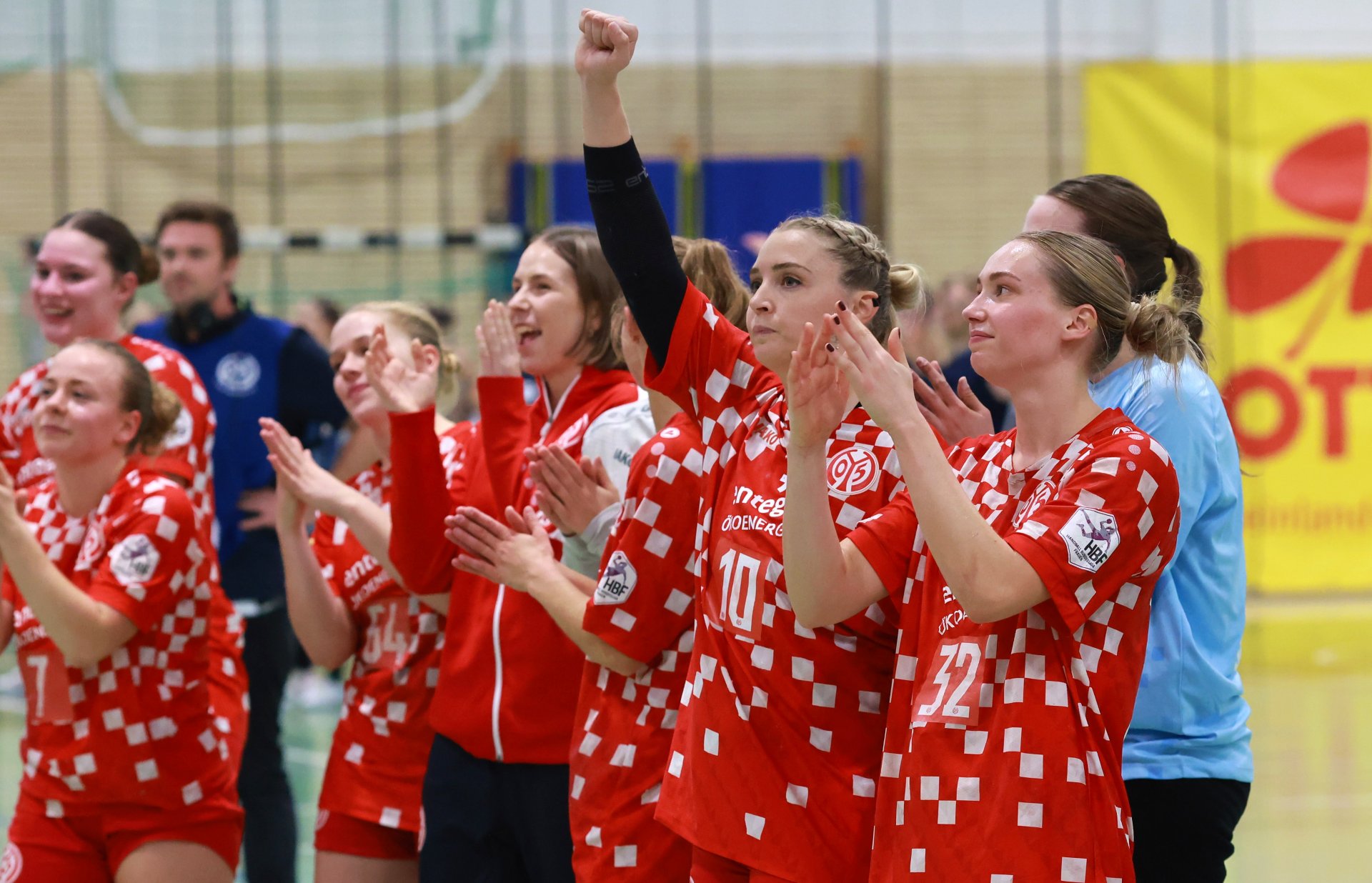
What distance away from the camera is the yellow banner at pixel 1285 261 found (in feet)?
31.0

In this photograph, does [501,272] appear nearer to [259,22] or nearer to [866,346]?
[259,22]

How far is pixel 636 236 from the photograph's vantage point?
2.27m

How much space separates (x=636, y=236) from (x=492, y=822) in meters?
1.14

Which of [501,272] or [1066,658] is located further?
[501,272]

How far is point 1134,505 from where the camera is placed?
195 centimetres

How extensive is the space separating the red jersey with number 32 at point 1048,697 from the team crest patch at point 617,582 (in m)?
0.57

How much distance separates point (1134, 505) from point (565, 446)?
1218mm

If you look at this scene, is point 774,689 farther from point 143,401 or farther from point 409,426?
point 143,401

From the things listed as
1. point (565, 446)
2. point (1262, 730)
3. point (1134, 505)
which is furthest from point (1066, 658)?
point (1262, 730)

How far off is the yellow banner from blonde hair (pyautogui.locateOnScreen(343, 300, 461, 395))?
22.2 feet

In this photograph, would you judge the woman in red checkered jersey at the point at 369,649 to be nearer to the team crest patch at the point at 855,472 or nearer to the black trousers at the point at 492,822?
the black trousers at the point at 492,822

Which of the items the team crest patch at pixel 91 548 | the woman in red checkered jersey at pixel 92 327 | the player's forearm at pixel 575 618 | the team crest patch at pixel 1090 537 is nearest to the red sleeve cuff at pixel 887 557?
the team crest patch at pixel 1090 537

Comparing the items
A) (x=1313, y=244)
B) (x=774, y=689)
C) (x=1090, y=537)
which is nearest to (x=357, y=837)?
(x=774, y=689)

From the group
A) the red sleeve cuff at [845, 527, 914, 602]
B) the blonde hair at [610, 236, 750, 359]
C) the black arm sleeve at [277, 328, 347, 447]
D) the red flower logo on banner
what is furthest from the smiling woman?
the red flower logo on banner
